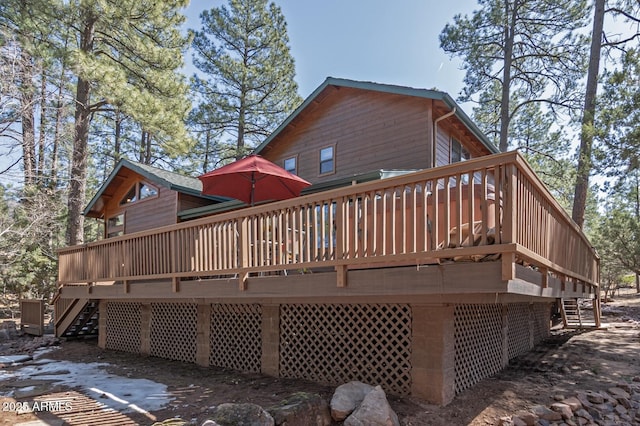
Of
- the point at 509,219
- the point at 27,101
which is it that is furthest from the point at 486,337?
the point at 27,101

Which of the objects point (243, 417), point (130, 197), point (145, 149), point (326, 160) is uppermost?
point (145, 149)

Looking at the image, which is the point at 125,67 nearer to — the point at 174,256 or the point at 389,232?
the point at 174,256

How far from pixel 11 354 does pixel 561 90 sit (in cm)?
2113

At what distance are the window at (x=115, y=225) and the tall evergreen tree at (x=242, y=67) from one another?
812 cm

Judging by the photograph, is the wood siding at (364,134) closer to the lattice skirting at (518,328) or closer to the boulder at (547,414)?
the lattice skirting at (518,328)

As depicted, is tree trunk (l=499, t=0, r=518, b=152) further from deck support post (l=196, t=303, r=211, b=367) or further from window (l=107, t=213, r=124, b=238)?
window (l=107, t=213, r=124, b=238)

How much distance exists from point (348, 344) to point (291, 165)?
693 cm

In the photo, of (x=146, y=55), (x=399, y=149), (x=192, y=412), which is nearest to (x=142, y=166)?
(x=146, y=55)

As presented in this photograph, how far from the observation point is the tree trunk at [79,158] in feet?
46.4

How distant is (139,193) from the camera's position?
12.9 metres

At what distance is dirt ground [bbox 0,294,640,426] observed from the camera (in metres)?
4.79

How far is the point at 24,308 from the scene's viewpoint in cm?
1259

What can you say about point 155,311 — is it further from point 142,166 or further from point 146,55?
point 146,55

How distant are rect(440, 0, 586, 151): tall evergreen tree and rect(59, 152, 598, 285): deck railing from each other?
11793mm
